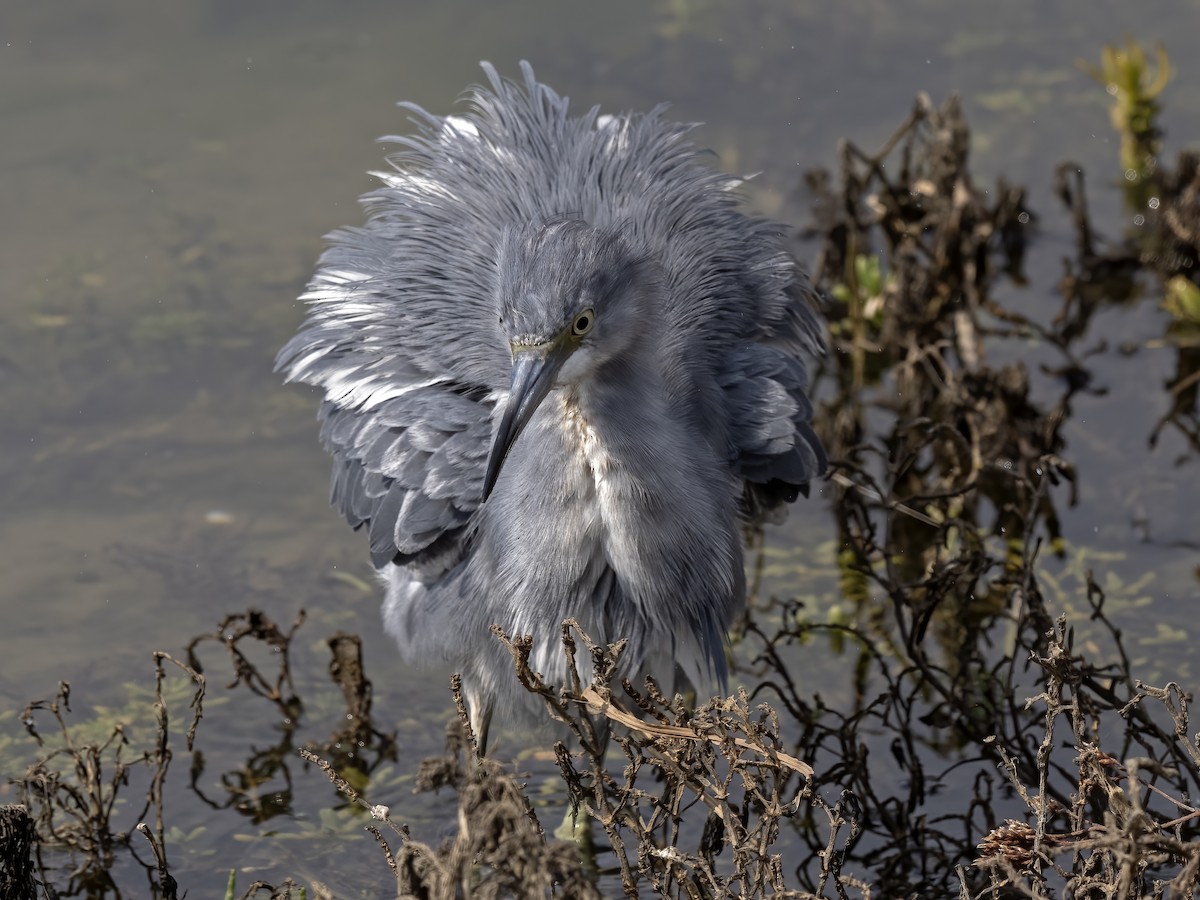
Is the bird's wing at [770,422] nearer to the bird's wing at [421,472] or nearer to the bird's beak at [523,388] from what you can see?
the bird's wing at [421,472]

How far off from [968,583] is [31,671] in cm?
309

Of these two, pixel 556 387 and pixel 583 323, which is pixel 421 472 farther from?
pixel 583 323

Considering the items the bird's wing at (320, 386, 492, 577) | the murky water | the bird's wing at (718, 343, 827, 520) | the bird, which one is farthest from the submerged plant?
the bird's wing at (320, 386, 492, 577)

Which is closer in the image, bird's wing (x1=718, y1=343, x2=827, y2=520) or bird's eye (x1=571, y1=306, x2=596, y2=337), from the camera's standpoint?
bird's eye (x1=571, y1=306, x2=596, y2=337)

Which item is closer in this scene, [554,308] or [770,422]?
[554,308]

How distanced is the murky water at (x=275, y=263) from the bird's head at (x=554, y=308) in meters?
1.68

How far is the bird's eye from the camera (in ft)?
12.5

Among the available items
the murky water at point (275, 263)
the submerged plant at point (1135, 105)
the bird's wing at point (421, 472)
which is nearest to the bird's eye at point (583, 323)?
the bird's wing at point (421, 472)

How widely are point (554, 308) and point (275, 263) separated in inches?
158

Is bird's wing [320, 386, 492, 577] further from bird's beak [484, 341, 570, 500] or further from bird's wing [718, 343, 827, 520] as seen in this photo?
bird's wing [718, 343, 827, 520]

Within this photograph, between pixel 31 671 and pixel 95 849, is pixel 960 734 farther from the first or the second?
pixel 31 671

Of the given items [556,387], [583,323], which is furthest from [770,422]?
[583,323]

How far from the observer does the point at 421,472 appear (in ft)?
14.7

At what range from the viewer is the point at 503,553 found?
169 inches
